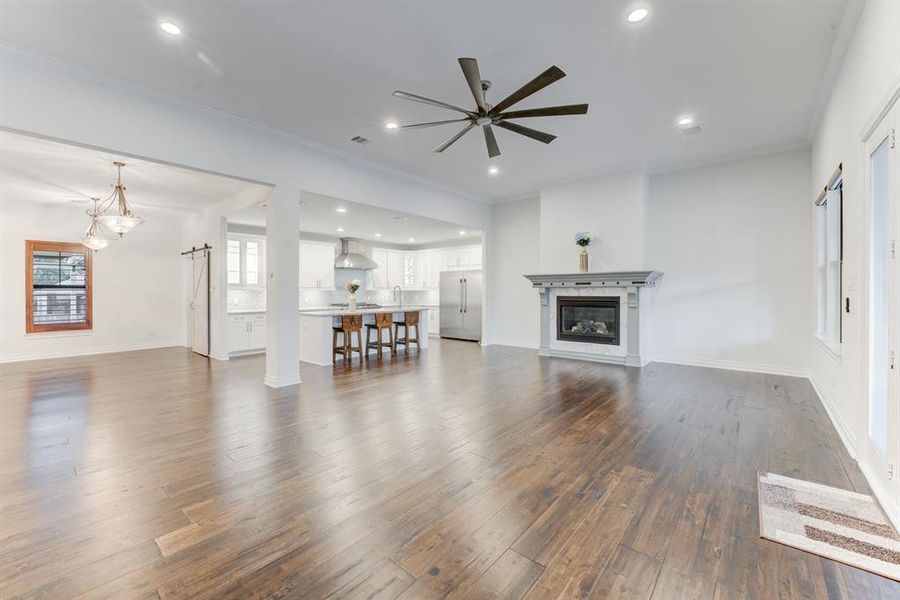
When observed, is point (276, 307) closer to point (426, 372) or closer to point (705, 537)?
point (426, 372)

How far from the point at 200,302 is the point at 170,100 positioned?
484cm

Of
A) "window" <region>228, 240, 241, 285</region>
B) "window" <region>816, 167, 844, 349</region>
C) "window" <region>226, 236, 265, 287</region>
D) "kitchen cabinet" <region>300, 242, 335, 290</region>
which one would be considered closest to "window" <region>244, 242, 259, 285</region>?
"window" <region>226, 236, 265, 287</region>

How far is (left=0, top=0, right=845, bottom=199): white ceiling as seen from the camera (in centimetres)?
273

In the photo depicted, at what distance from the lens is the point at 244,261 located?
830cm

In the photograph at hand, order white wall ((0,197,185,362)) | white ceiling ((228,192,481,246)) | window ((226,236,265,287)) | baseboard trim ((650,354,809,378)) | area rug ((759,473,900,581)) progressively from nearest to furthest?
area rug ((759,473,900,581)) < baseboard trim ((650,354,809,378)) < white ceiling ((228,192,481,246)) < white wall ((0,197,185,362)) < window ((226,236,265,287))

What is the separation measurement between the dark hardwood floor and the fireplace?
197 cm

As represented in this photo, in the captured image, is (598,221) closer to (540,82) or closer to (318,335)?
(540,82)

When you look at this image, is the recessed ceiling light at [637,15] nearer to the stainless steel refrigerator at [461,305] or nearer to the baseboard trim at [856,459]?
the baseboard trim at [856,459]

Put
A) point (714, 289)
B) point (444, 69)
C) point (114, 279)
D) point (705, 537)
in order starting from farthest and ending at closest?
1. point (114, 279)
2. point (714, 289)
3. point (444, 69)
4. point (705, 537)

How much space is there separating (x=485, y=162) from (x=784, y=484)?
16.4 ft

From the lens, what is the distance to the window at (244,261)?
324 inches

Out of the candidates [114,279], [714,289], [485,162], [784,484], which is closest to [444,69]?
[485,162]

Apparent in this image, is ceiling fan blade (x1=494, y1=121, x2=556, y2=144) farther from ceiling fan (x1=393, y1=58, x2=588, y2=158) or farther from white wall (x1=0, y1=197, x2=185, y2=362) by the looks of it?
white wall (x1=0, y1=197, x2=185, y2=362)

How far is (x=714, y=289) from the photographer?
19.6 ft
